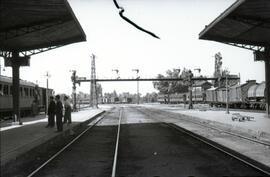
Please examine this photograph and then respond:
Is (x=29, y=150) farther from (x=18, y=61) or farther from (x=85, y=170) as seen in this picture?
(x=18, y=61)

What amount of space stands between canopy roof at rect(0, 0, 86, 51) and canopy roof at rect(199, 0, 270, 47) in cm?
738

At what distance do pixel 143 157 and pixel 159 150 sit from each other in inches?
58.7

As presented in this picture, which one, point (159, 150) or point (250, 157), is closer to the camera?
point (250, 157)

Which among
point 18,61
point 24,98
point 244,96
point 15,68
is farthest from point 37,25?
point 244,96

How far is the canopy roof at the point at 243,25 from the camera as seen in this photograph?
54.3ft

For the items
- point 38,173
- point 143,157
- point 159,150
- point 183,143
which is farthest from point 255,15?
point 38,173

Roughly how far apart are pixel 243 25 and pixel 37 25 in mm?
10938

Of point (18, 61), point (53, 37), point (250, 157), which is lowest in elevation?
point (250, 157)

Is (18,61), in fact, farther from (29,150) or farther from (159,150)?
(159,150)

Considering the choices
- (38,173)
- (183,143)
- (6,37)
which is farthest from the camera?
(6,37)

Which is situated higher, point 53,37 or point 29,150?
point 53,37

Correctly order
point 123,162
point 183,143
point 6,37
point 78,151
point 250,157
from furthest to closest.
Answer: point 6,37 < point 183,143 < point 78,151 < point 250,157 < point 123,162

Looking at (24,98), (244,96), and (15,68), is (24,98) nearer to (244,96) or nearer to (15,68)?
(15,68)

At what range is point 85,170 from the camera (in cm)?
860
